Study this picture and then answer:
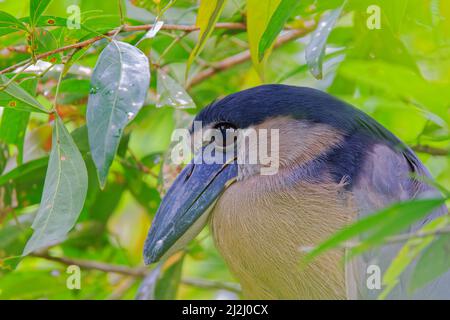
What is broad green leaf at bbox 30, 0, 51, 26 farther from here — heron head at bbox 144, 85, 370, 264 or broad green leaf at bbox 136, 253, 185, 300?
broad green leaf at bbox 136, 253, 185, 300

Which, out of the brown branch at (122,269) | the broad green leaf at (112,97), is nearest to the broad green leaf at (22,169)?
the brown branch at (122,269)

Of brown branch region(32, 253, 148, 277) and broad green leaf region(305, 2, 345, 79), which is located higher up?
broad green leaf region(305, 2, 345, 79)

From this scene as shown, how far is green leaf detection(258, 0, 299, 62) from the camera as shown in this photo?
5.48 ft

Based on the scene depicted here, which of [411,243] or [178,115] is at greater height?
[178,115]

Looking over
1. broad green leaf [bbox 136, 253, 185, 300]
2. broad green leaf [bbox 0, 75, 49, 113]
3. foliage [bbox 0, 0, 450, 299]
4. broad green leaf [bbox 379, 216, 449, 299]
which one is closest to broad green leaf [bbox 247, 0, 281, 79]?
foliage [bbox 0, 0, 450, 299]

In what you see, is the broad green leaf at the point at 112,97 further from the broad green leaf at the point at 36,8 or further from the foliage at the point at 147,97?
the broad green leaf at the point at 36,8

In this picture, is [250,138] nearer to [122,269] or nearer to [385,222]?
[122,269]

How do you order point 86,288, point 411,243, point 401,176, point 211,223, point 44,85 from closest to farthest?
point 411,243 < point 401,176 < point 211,223 < point 44,85 < point 86,288

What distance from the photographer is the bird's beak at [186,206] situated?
2035 mm

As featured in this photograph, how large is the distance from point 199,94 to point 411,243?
5.54ft

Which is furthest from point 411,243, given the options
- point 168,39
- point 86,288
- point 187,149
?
point 86,288

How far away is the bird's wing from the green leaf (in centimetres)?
49

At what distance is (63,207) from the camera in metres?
1.63

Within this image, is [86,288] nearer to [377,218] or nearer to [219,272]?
[219,272]
